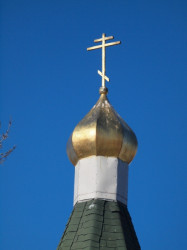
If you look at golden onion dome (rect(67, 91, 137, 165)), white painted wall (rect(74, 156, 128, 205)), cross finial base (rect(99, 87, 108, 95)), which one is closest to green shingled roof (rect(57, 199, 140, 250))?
white painted wall (rect(74, 156, 128, 205))

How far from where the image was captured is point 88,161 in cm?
1416

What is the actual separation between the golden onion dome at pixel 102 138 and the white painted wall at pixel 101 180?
0.14 metres

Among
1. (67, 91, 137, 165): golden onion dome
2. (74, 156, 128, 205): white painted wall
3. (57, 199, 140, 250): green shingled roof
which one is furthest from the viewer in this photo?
(67, 91, 137, 165): golden onion dome

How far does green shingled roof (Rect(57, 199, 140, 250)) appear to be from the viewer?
12680 millimetres

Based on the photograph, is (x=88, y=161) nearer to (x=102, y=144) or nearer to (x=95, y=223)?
(x=102, y=144)

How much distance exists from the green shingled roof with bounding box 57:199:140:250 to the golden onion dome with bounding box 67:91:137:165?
960 millimetres

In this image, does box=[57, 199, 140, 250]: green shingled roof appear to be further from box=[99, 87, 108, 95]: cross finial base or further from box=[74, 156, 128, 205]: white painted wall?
box=[99, 87, 108, 95]: cross finial base

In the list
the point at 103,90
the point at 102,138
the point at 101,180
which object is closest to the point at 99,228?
the point at 101,180

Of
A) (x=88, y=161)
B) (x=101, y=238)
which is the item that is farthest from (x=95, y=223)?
(x=88, y=161)

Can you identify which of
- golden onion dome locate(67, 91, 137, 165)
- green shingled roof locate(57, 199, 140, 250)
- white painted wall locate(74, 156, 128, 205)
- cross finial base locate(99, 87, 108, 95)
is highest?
cross finial base locate(99, 87, 108, 95)

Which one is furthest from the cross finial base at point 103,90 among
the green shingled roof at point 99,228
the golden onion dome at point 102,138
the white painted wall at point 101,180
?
the green shingled roof at point 99,228

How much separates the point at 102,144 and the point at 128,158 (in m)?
0.64

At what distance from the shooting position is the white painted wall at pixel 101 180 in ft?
45.2

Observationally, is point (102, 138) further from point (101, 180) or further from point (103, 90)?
point (103, 90)
